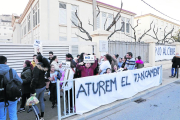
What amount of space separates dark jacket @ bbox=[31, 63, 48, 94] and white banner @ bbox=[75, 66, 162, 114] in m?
1.01

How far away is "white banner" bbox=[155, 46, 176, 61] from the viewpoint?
42.3ft

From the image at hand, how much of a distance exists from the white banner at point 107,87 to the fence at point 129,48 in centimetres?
285

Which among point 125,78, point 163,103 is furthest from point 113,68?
point 163,103

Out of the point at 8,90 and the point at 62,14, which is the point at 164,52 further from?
the point at 8,90

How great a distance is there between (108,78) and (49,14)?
9.49 metres

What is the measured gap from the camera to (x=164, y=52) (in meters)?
13.9

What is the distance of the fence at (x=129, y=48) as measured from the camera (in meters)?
8.78

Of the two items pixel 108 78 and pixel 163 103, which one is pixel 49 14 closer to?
pixel 108 78

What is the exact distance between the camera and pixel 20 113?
437cm

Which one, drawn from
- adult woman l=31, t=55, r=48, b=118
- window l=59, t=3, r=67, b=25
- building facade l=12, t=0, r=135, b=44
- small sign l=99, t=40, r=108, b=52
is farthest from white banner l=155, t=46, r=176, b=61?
adult woman l=31, t=55, r=48, b=118

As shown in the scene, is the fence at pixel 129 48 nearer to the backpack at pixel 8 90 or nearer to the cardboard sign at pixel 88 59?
the cardboard sign at pixel 88 59

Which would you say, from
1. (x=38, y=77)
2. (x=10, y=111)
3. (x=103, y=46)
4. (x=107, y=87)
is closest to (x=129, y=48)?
(x=103, y=46)

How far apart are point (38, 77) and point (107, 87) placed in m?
2.41

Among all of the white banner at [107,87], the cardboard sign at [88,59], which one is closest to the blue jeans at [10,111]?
the white banner at [107,87]
